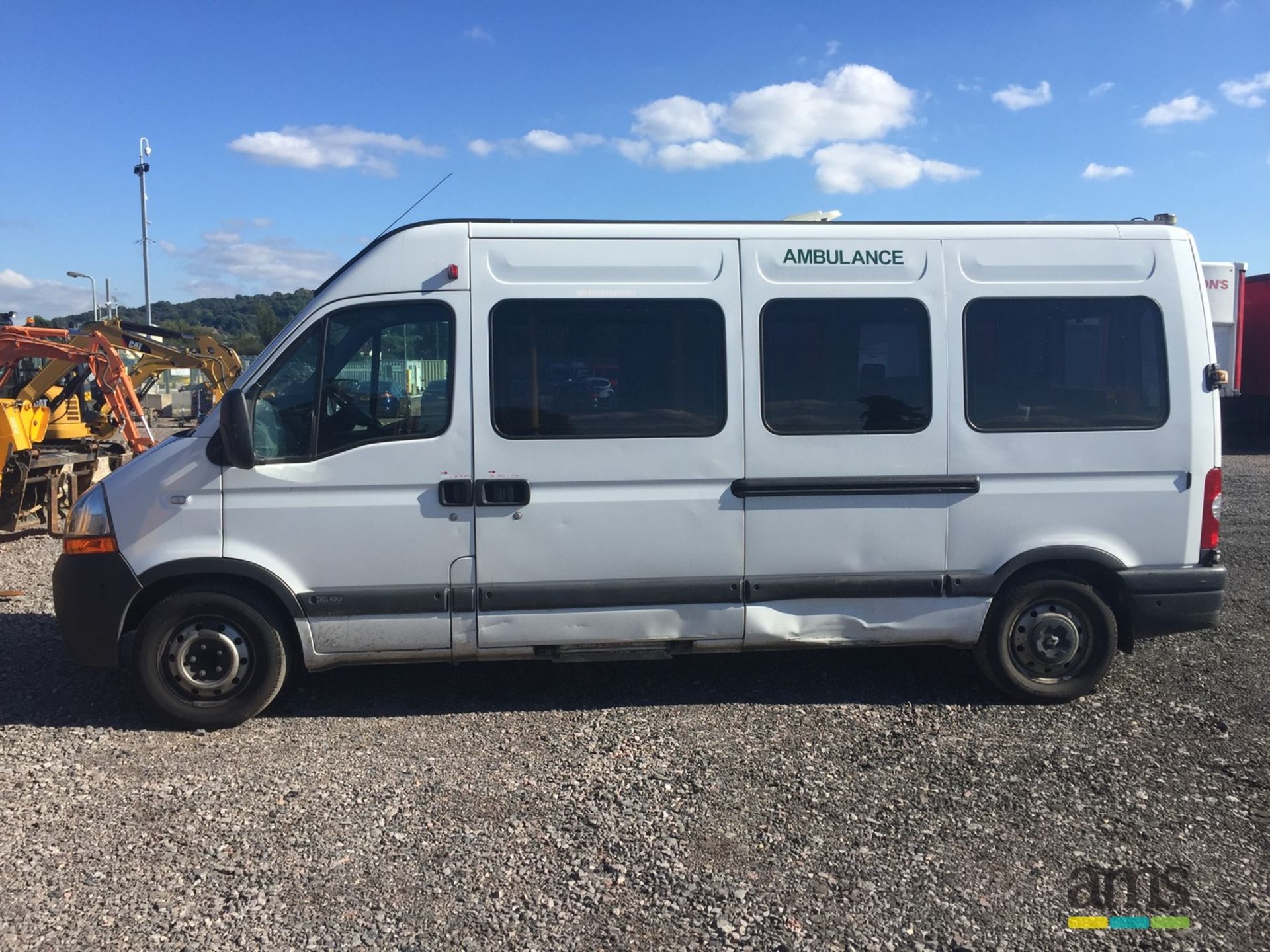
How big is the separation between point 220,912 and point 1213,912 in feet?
11.7

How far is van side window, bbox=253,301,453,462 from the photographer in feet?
17.0

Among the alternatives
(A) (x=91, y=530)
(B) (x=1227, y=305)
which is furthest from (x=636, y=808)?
(B) (x=1227, y=305)

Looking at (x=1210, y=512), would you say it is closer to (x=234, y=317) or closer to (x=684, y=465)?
(x=684, y=465)

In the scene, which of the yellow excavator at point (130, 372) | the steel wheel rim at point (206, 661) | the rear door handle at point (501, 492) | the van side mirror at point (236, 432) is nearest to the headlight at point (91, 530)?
the steel wheel rim at point (206, 661)

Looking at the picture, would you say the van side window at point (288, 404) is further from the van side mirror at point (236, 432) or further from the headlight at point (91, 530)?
the headlight at point (91, 530)

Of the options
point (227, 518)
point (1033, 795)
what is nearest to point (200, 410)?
point (227, 518)

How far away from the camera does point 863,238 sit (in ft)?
17.9

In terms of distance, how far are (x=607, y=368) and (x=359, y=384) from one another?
135 cm

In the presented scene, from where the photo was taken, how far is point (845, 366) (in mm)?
5441

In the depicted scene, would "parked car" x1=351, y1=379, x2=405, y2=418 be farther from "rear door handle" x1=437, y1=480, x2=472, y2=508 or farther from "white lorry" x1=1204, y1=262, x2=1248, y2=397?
"white lorry" x1=1204, y1=262, x2=1248, y2=397

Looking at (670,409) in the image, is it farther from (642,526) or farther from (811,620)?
(811,620)

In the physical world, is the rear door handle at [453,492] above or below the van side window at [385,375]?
below

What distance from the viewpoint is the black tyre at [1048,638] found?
561 cm

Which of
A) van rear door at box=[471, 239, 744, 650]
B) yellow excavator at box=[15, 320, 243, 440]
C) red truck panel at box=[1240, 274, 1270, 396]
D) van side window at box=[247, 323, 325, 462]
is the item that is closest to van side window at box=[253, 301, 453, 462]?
van side window at box=[247, 323, 325, 462]
